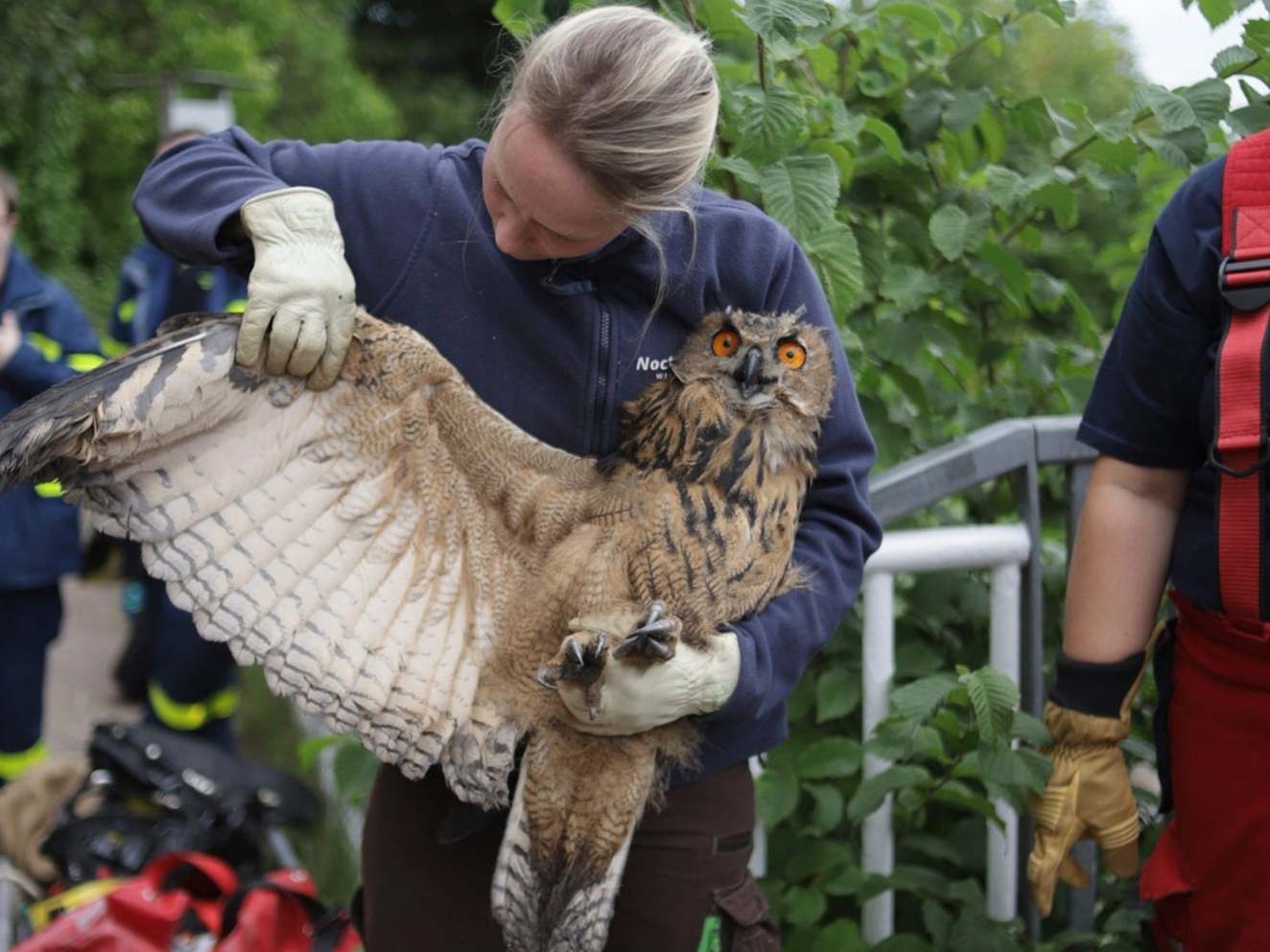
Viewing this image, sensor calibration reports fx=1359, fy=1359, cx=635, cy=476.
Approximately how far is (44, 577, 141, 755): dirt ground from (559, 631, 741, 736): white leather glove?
11.3 ft

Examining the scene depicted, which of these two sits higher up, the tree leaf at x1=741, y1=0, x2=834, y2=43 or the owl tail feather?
the tree leaf at x1=741, y1=0, x2=834, y2=43

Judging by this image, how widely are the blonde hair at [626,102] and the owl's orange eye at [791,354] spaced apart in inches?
11.0

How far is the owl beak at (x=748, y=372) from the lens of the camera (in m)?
1.89

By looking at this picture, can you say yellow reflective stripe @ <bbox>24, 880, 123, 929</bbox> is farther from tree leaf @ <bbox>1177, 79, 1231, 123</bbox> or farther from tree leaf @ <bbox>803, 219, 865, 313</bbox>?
tree leaf @ <bbox>1177, 79, 1231, 123</bbox>

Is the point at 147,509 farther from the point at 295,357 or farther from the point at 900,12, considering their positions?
the point at 900,12

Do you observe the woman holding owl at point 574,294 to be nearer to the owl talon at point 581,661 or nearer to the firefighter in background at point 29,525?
the owl talon at point 581,661

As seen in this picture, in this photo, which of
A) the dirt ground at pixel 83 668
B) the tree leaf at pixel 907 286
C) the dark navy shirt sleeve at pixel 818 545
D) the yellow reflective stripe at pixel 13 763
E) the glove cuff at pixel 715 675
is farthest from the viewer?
the dirt ground at pixel 83 668

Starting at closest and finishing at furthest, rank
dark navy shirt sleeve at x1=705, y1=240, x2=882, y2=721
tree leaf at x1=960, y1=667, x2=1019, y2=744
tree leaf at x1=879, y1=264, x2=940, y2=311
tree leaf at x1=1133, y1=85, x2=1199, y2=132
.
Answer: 1. dark navy shirt sleeve at x1=705, y1=240, x2=882, y2=721
2. tree leaf at x1=960, y1=667, x2=1019, y2=744
3. tree leaf at x1=1133, y1=85, x2=1199, y2=132
4. tree leaf at x1=879, y1=264, x2=940, y2=311

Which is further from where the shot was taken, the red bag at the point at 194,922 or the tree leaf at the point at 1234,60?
the red bag at the point at 194,922

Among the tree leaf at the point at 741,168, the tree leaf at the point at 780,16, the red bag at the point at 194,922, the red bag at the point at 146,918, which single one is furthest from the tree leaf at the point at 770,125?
the red bag at the point at 146,918

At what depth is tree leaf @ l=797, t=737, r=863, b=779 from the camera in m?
2.61

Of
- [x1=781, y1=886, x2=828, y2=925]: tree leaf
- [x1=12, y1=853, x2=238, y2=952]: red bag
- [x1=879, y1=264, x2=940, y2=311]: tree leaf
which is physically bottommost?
[x1=12, y1=853, x2=238, y2=952]: red bag

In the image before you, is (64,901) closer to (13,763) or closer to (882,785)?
(13,763)

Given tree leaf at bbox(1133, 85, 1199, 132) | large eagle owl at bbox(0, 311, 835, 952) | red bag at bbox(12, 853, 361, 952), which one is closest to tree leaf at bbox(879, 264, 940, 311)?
tree leaf at bbox(1133, 85, 1199, 132)
